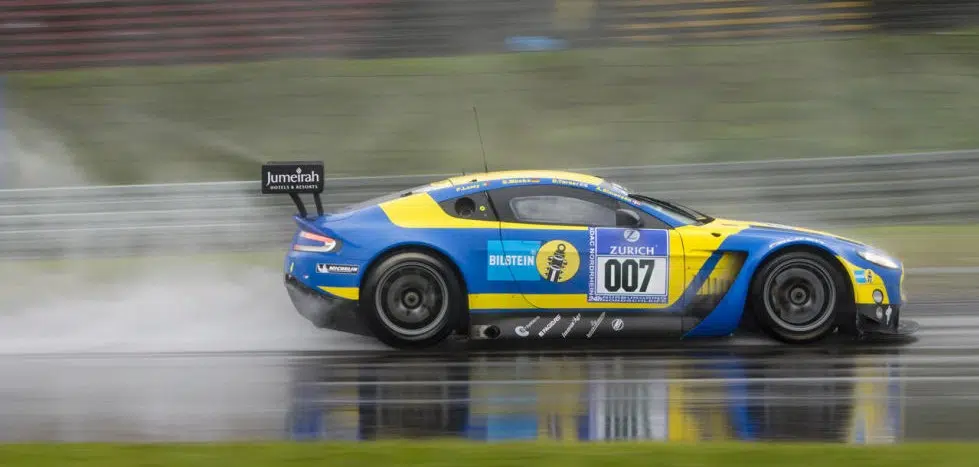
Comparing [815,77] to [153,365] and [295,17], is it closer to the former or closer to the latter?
[295,17]

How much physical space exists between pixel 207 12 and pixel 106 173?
121 inches

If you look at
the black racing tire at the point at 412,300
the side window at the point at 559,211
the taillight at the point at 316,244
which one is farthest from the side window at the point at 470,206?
the taillight at the point at 316,244

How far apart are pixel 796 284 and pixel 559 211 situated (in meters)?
1.63

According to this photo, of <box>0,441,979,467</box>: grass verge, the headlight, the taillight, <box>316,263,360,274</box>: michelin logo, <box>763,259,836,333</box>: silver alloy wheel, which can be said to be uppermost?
the taillight

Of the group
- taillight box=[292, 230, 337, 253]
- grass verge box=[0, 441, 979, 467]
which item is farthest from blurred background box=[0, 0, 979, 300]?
grass verge box=[0, 441, 979, 467]

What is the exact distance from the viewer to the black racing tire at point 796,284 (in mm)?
8359

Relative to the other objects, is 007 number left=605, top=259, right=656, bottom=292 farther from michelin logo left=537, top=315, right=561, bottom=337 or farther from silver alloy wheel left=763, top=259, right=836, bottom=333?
silver alloy wheel left=763, top=259, right=836, bottom=333

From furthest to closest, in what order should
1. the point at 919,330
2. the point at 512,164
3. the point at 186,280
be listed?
the point at 512,164, the point at 186,280, the point at 919,330

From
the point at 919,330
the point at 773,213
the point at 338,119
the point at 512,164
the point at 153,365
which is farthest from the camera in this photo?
the point at 338,119

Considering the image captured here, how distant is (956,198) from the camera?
1395 centimetres

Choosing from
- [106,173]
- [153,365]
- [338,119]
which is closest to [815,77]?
[338,119]

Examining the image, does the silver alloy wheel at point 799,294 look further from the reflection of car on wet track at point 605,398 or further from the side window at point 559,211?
the side window at point 559,211

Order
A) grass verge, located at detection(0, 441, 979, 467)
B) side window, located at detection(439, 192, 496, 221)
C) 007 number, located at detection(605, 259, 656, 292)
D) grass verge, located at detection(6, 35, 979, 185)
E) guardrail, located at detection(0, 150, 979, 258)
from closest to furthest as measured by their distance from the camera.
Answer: grass verge, located at detection(0, 441, 979, 467), 007 number, located at detection(605, 259, 656, 292), side window, located at detection(439, 192, 496, 221), guardrail, located at detection(0, 150, 979, 258), grass verge, located at detection(6, 35, 979, 185)

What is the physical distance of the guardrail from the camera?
13516 millimetres
